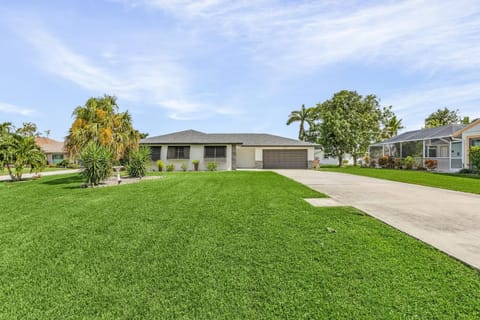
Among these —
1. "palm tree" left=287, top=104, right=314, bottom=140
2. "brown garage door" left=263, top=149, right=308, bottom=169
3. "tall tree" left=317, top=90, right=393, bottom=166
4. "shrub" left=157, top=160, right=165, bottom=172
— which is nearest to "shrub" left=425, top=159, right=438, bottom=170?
"tall tree" left=317, top=90, right=393, bottom=166

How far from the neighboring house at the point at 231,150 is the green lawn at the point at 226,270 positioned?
17.7 m

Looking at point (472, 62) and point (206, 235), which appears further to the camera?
point (472, 62)

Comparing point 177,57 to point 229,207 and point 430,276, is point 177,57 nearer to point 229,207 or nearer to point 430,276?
point 229,207

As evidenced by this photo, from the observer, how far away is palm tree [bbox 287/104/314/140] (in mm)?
35334

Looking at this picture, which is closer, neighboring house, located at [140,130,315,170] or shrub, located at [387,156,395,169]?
neighboring house, located at [140,130,315,170]

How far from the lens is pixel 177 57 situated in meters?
13.9

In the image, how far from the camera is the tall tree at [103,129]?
12828 millimetres

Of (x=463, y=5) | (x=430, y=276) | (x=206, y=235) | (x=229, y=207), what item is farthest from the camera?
(x=463, y=5)

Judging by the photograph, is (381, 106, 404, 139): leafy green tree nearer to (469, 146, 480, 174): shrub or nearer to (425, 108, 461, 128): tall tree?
(425, 108, 461, 128): tall tree

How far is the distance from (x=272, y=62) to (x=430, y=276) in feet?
45.7

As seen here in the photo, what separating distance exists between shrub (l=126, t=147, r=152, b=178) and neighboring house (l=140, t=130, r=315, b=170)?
337 inches

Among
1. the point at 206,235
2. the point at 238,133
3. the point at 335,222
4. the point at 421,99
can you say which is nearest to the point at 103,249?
the point at 206,235

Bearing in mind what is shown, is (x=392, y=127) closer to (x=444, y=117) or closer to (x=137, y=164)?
(x=444, y=117)

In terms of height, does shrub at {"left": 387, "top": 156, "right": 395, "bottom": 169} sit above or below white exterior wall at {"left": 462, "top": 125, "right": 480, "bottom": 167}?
below
